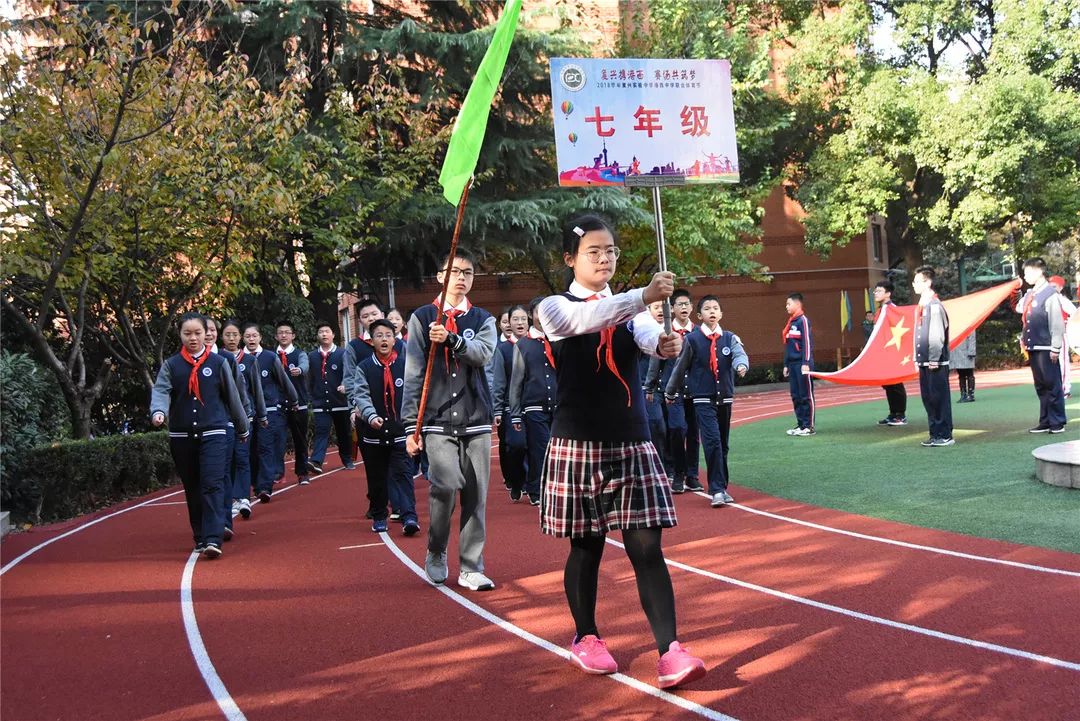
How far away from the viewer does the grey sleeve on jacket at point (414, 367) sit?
6836 mm

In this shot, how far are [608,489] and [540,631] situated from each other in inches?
56.2

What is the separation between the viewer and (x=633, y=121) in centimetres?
506

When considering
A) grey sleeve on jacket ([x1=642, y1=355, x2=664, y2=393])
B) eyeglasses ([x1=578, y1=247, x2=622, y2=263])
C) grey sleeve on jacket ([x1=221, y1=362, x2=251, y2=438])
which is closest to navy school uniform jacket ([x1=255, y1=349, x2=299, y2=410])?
grey sleeve on jacket ([x1=221, y1=362, x2=251, y2=438])

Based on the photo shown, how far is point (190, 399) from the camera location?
8.67 meters

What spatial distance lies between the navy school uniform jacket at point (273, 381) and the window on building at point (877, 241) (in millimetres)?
29471

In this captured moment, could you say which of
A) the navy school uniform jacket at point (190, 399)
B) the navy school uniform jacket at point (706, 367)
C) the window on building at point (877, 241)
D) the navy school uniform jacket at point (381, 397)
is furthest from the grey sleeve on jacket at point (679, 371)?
the window on building at point (877, 241)

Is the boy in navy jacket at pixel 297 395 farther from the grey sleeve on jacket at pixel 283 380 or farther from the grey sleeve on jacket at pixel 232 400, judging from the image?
the grey sleeve on jacket at pixel 232 400

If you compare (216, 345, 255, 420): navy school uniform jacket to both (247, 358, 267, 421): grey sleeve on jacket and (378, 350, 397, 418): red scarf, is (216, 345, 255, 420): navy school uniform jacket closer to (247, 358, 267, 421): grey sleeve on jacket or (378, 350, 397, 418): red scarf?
(247, 358, 267, 421): grey sleeve on jacket

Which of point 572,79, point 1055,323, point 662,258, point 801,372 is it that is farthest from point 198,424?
point 1055,323

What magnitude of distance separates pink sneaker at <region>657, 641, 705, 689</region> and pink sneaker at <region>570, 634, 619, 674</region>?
0.32m

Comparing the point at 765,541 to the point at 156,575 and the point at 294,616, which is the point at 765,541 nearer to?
the point at 294,616

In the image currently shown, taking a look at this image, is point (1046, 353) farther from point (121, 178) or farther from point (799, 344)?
point (121, 178)

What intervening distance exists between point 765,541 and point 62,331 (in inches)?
585

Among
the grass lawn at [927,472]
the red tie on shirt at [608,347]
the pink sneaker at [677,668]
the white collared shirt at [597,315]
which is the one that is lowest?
the grass lawn at [927,472]
